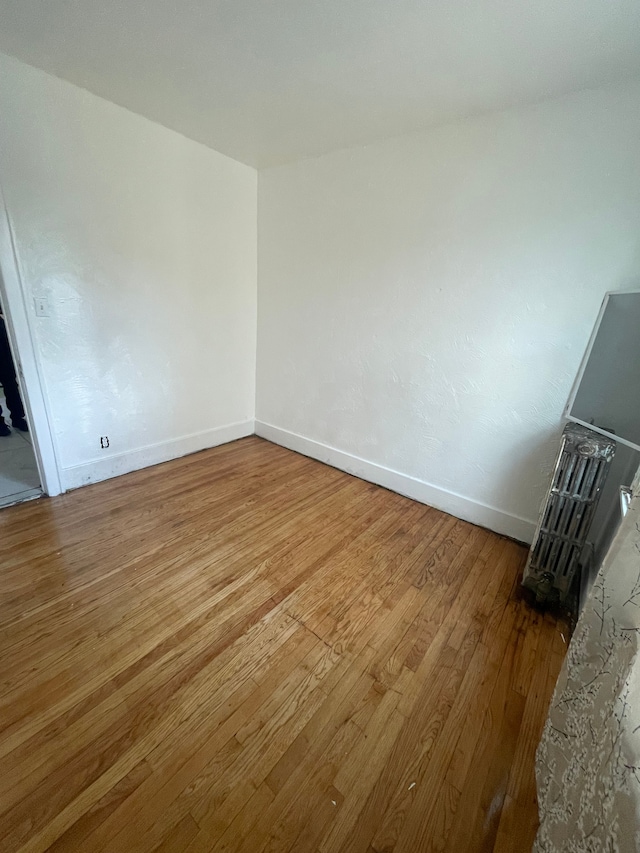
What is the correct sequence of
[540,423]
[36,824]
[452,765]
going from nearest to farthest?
[36,824] → [452,765] → [540,423]

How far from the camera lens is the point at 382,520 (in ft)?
7.78

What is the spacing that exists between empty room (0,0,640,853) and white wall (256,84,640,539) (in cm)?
2

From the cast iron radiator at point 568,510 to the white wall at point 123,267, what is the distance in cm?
276

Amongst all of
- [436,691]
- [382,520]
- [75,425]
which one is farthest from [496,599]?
[75,425]

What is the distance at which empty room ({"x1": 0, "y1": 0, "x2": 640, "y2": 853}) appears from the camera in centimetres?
100

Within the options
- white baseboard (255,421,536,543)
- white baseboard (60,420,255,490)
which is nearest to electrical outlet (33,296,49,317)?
white baseboard (60,420,255,490)

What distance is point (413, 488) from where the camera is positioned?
2.64m

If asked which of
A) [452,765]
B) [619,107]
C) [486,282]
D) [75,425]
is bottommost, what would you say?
[452,765]

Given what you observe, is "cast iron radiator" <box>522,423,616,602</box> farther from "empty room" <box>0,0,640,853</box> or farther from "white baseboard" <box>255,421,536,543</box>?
"white baseboard" <box>255,421,536,543</box>

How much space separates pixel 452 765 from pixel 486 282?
230cm

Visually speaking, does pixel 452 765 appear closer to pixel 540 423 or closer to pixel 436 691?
pixel 436 691

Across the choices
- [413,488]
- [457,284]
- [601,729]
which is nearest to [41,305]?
[457,284]

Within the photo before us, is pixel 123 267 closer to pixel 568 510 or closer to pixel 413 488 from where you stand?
pixel 413 488

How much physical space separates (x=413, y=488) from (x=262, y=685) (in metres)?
1.72
